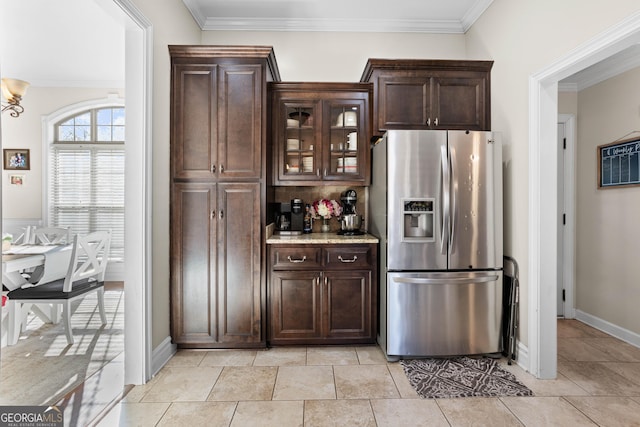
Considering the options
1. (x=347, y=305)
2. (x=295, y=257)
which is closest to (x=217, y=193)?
(x=295, y=257)

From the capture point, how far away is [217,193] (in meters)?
2.87

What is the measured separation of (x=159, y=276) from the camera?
2676 mm

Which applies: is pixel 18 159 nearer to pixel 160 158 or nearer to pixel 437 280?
pixel 160 158

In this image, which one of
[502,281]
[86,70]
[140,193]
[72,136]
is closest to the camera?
[140,193]

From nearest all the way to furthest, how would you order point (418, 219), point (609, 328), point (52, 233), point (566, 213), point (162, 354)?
point (162, 354) → point (418, 219) → point (609, 328) → point (566, 213) → point (52, 233)

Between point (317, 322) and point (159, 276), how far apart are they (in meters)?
1.33

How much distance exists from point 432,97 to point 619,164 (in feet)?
6.37

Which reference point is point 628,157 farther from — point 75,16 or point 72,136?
point 72,136

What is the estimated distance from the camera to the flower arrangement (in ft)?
11.3

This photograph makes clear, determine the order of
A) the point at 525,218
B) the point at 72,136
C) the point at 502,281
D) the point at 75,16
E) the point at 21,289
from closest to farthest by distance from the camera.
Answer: the point at 525,218, the point at 502,281, the point at 21,289, the point at 75,16, the point at 72,136

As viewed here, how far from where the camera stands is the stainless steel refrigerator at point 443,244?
2.72 m

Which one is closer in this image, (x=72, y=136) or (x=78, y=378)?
(x=78, y=378)

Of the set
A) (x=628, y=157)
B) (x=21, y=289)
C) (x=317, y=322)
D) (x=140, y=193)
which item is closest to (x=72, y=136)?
(x=21, y=289)

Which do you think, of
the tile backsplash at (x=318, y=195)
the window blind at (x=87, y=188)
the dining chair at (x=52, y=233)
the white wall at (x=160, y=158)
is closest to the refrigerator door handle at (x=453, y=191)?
the tile backsplash at (x=318, y=195)
